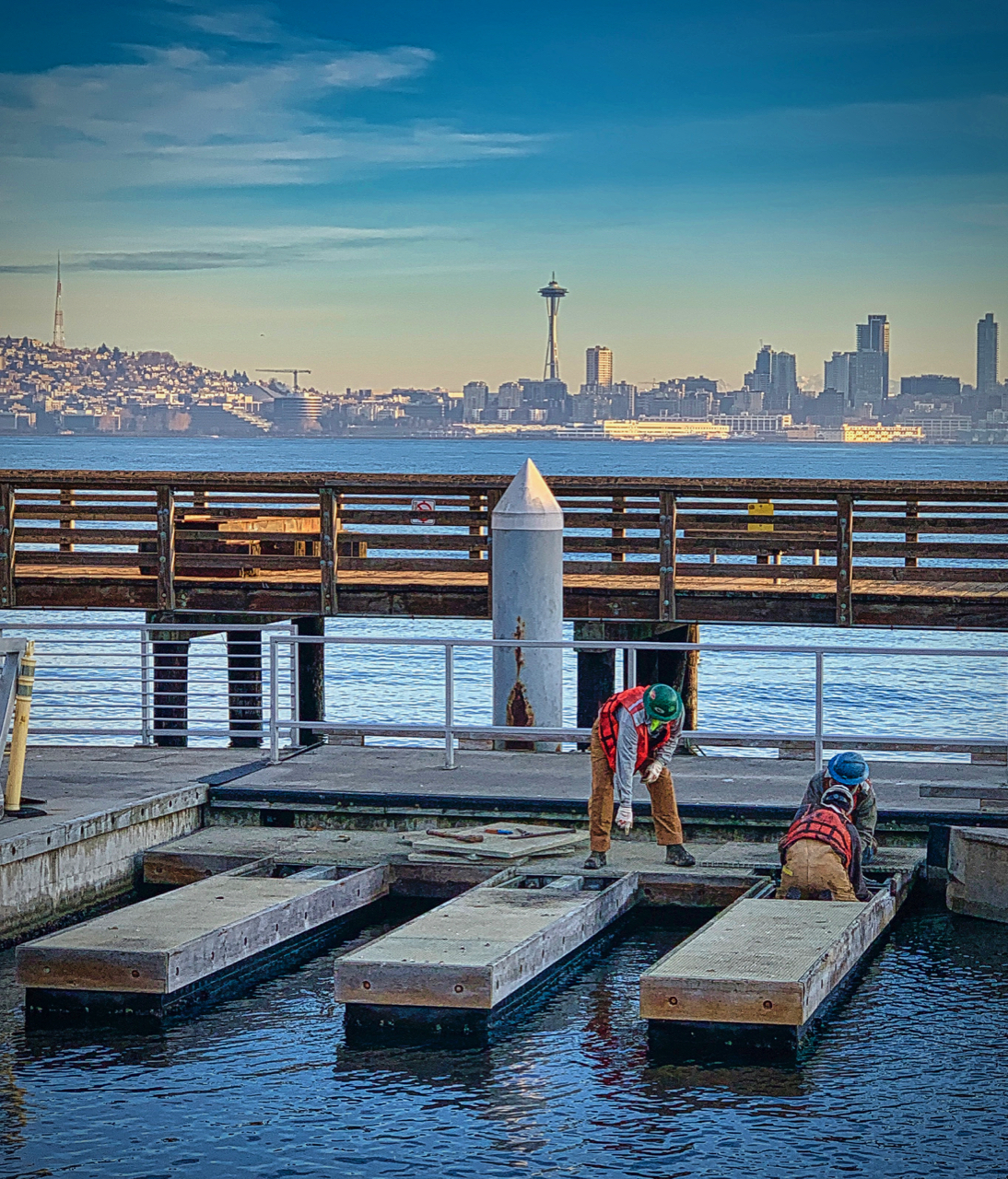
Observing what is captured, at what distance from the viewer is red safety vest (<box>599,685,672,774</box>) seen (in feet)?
37.7

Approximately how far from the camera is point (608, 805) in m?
12.0

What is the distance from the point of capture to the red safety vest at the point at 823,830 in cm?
1125

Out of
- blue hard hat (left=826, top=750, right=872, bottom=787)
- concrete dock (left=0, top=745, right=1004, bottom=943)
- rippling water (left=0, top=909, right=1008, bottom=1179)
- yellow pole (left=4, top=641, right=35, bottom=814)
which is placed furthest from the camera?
yellow pole (left=4, top=641, right=35, bottom=814)

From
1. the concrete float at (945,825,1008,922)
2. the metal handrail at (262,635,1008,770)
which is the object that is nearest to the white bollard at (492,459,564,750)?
the metal handrail at (262,635,1008,770)

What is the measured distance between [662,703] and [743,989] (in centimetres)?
235

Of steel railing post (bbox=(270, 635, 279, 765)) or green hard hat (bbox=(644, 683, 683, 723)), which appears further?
steel railing post (bbox=(270, 635, 279, 765))

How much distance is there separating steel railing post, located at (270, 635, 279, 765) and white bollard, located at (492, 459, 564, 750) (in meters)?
1.87

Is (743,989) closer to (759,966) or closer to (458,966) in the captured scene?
(759,966)

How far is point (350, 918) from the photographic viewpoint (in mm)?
12203

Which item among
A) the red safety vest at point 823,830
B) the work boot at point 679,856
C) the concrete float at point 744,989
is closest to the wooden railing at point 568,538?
the work boot at point 679,856

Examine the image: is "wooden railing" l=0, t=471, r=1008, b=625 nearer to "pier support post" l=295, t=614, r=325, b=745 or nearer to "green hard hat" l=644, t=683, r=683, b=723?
"pier support post" l=295, t=614, r=325, b=745

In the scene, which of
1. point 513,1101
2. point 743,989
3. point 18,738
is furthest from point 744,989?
point 18,738

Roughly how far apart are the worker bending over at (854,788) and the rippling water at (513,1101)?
1.39 meters

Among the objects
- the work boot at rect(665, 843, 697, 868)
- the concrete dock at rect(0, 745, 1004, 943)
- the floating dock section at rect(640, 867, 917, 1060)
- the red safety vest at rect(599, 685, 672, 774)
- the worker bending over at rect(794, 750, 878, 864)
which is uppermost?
the red safety vest at rect(599, 685, 672, 774)
